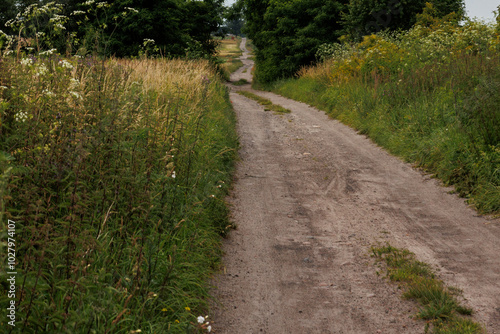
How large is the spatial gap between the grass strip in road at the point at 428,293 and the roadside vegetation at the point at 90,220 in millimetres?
1846

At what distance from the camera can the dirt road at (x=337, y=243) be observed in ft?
12.7

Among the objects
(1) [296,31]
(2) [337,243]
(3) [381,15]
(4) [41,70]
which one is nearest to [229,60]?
(1) [296,31]

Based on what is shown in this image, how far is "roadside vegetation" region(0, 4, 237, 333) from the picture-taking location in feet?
9.21

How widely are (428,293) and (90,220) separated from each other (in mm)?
3022

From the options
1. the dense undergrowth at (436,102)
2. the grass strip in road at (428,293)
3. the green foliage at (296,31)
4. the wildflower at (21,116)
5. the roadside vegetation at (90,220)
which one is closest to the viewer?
the roadside vegetation at (90,220)

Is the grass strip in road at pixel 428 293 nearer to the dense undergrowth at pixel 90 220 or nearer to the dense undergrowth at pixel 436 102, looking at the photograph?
the dense undergrowth at pixel 90 220

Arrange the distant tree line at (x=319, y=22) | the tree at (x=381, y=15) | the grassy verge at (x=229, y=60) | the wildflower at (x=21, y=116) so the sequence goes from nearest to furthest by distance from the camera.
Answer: the wildflower at (x=21, y=116), the tree at (x=381, y=15), the distant tree line at (x=319, y=22), the grassy verge at (x=229, y=60)

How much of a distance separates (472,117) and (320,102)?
1002cm

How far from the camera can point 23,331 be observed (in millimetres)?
2553

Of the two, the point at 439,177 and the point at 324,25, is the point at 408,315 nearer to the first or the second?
the point at 439,177

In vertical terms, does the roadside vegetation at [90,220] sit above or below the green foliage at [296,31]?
below

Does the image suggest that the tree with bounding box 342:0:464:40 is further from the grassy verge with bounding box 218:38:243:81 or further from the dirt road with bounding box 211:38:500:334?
the dirt road with bounding box 211:38:500:334

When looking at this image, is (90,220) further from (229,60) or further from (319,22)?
(229,60)

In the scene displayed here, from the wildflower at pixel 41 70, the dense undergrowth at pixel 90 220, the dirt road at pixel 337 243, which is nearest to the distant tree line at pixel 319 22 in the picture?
the dirt road at pixel 337 243
